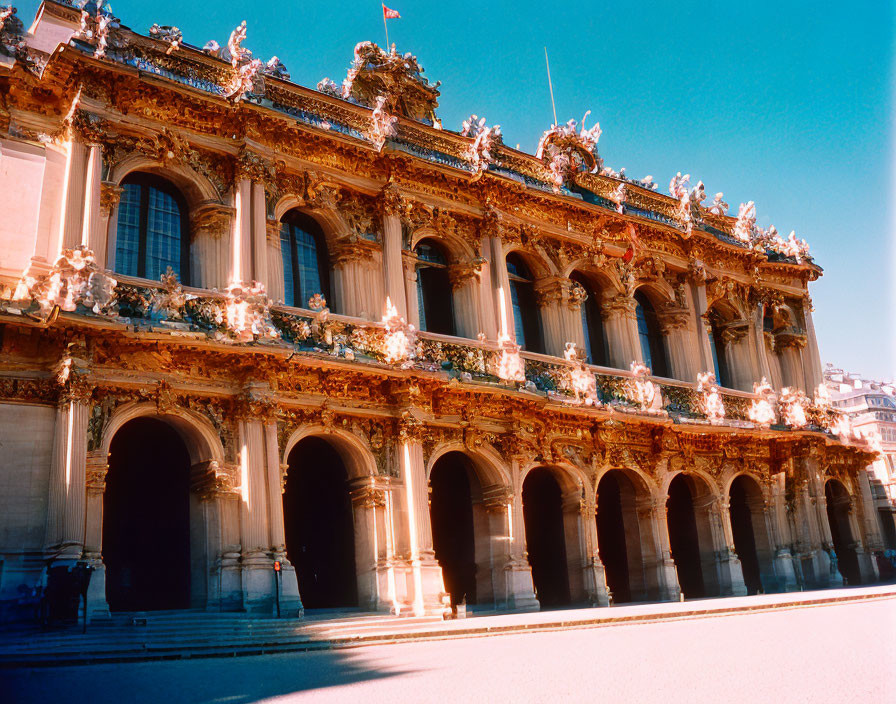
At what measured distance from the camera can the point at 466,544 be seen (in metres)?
20.0

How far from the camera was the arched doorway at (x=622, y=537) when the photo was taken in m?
22.1

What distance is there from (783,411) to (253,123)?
16.4 m

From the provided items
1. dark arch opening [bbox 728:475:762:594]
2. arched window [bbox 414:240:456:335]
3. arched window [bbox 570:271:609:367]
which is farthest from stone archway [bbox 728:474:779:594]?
arched window [bbox 414:240:456:335]

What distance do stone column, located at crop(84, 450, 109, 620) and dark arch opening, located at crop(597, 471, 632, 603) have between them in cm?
1264

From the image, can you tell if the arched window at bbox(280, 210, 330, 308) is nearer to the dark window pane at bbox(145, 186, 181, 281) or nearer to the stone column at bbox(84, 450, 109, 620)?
the dark window pane at bbox(145, 186, 181, 281)

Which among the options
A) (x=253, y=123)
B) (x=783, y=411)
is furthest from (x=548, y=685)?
(x=783, y=411)

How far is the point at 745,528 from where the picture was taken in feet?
81.6

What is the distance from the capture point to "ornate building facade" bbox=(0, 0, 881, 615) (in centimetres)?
1505

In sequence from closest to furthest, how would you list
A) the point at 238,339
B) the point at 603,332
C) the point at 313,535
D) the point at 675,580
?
the point at 238,339
the point at 313,535
the point at 675,580
the point at 603,332

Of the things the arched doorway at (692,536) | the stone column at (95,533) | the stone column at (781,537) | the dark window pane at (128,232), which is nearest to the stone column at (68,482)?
the stone column at (95,533)

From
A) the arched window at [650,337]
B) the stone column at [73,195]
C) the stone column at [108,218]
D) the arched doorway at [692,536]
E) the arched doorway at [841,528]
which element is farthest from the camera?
the arched doorway at [841,528]

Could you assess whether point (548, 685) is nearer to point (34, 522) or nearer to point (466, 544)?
point (34, 522)

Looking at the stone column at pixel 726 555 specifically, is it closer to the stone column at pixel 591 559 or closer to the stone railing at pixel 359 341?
the stone railing at pixel 359 341

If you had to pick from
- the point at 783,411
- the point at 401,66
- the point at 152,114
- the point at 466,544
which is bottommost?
the point at 466,544
